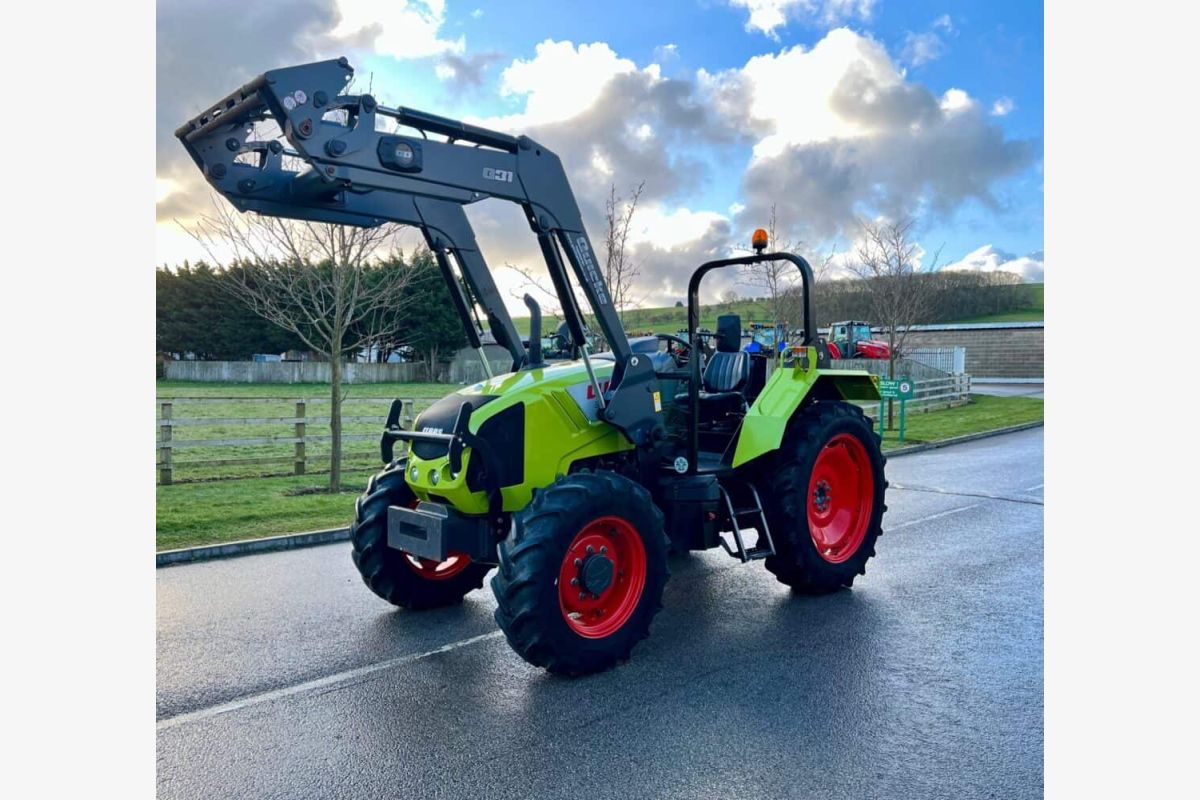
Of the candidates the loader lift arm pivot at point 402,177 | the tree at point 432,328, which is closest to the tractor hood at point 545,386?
the loader lift arm pivot at point 402,177

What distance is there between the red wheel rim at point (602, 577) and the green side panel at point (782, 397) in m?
1.24

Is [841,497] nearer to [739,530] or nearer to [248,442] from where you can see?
[739,530]

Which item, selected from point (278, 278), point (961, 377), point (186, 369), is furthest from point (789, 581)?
point (186, 369)

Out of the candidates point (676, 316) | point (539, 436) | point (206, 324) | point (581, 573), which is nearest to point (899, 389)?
point (676, 316)

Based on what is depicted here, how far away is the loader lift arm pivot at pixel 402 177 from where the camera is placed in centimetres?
422

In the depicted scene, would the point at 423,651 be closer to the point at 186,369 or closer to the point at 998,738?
the point at 998,738

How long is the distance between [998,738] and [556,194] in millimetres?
3613

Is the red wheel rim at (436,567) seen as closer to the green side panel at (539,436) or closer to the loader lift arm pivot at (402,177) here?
the green side panel at (539,436)

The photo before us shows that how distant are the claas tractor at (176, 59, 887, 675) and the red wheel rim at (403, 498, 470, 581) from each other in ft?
0.05

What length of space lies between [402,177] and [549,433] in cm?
169

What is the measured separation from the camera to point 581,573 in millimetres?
4758

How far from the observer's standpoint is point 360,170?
4359mm

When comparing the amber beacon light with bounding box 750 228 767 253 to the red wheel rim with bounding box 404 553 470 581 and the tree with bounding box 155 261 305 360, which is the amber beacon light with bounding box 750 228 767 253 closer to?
the red wheel rim with bounding box 404 553 470 581

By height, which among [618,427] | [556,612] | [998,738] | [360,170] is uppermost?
[360,170]
